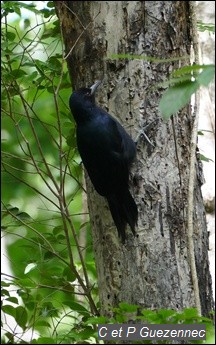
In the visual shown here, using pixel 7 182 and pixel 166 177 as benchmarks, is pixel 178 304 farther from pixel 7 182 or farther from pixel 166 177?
pixel 7 182

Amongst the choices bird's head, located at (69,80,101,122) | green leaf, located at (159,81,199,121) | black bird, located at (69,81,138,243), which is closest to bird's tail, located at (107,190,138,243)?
black bird, located at (69,81,138,243)

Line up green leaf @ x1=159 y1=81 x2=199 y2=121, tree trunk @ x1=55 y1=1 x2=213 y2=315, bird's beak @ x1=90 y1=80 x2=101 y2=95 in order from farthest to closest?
1. bird's beak @ x1=90 y1=80 x2=101 y2=95
2. tree trunk @ x1=55 y1=1 x2=213 y2=315
3. green leaf @ x1=159 y1=81 x2=199 y2=121

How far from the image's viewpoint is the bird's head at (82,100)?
11.2 ft

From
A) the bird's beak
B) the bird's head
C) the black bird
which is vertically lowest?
the black bird

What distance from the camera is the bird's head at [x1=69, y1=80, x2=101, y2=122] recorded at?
341 cm

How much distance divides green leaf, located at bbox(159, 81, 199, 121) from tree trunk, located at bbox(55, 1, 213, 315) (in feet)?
5.41

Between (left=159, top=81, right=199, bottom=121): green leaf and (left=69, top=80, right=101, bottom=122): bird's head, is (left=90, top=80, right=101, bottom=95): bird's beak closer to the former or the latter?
(left=69, top=80, right=101, bottom=122): bird's head

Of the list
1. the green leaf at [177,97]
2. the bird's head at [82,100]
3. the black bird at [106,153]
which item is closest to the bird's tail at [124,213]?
the black bird at [106,153]

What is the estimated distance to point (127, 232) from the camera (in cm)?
324

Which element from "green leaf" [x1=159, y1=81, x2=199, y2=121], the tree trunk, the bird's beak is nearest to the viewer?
"green leaf" [x1=159, y1=81, x2=199, y2=121]

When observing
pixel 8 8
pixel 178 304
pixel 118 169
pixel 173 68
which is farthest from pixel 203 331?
pixel 8 8

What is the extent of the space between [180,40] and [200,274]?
1123 mm

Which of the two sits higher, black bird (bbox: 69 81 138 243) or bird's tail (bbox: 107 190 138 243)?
black bird (bbox: 69 81 138 243)

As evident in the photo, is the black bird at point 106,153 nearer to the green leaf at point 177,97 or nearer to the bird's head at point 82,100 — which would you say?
the bird's head at point 82,100
